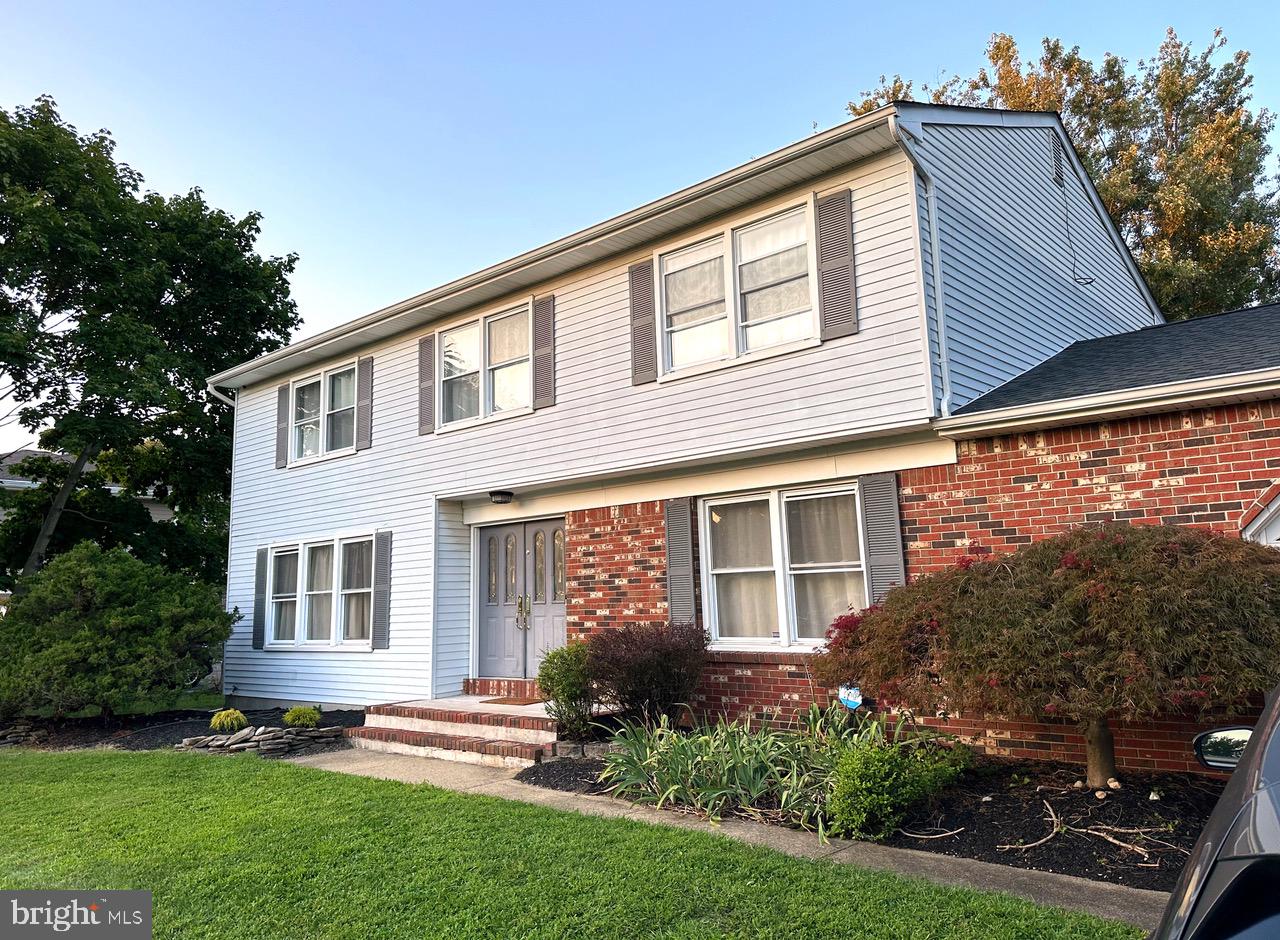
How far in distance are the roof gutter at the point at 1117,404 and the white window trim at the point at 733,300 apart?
1.63 m

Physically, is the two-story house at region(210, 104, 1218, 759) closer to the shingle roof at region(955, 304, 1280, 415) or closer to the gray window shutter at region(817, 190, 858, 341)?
the gray window shutter at region(817, 190, 858, 341)

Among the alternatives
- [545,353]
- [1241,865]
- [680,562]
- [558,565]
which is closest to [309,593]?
[558,565]

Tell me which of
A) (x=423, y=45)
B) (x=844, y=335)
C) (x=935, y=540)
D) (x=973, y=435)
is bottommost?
(x=935, y=540)

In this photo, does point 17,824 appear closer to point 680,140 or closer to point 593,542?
point 593,542

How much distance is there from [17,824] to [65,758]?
11.7 ft

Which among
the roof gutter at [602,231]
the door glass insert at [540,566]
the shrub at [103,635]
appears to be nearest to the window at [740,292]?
the roof gutter at [602,231]

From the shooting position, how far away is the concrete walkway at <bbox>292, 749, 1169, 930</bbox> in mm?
3965

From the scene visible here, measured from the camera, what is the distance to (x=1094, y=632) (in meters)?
5.01

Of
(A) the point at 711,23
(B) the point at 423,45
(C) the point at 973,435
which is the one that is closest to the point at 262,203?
(B) the point at 423,45

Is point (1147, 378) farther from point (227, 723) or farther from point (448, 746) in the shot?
point (227, 723)

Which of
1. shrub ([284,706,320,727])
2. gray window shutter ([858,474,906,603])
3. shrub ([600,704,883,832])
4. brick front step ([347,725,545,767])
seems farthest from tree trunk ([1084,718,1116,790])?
shrub ([284,706,320,727])

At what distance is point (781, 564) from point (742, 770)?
2.67m

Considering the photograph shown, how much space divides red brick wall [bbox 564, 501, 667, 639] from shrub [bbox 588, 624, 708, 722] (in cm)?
101

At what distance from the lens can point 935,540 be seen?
7395 millimetres
